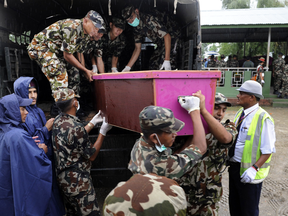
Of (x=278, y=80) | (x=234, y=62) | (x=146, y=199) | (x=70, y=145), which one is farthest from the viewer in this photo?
(x=234, y=62)

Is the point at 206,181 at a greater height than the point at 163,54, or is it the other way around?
the point at 163,54

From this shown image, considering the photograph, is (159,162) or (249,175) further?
(249,175)

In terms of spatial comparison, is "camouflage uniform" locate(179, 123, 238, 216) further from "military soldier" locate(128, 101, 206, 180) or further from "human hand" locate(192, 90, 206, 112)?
"military soldier" locate(128, 101, 206, 180)

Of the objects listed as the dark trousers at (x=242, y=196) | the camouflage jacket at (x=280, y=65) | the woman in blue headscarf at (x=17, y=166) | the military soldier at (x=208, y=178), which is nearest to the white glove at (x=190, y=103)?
the military soldier at (x=208, y=178)

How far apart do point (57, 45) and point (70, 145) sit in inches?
61.3

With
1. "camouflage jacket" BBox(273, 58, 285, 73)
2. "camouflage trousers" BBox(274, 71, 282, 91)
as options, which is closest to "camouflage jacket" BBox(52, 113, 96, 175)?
"camouflage trousers" BBox(274, 71, 282, 91)

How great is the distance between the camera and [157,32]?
350 centimetres

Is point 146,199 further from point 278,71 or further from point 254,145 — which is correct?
point 278,71

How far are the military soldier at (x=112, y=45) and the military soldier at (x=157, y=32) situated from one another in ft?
0.77

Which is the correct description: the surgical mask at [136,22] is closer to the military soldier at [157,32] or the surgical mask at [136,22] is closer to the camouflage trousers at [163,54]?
the military soldier at [157,32]

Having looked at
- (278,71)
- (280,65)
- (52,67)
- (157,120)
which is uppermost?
(280,65)

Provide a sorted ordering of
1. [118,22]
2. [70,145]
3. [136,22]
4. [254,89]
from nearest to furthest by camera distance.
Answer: [70,145], [254,89], [136,22], [118,22]

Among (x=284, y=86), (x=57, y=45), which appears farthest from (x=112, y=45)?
(x=284, y=86)

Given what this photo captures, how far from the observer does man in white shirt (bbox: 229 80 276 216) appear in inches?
82.0
